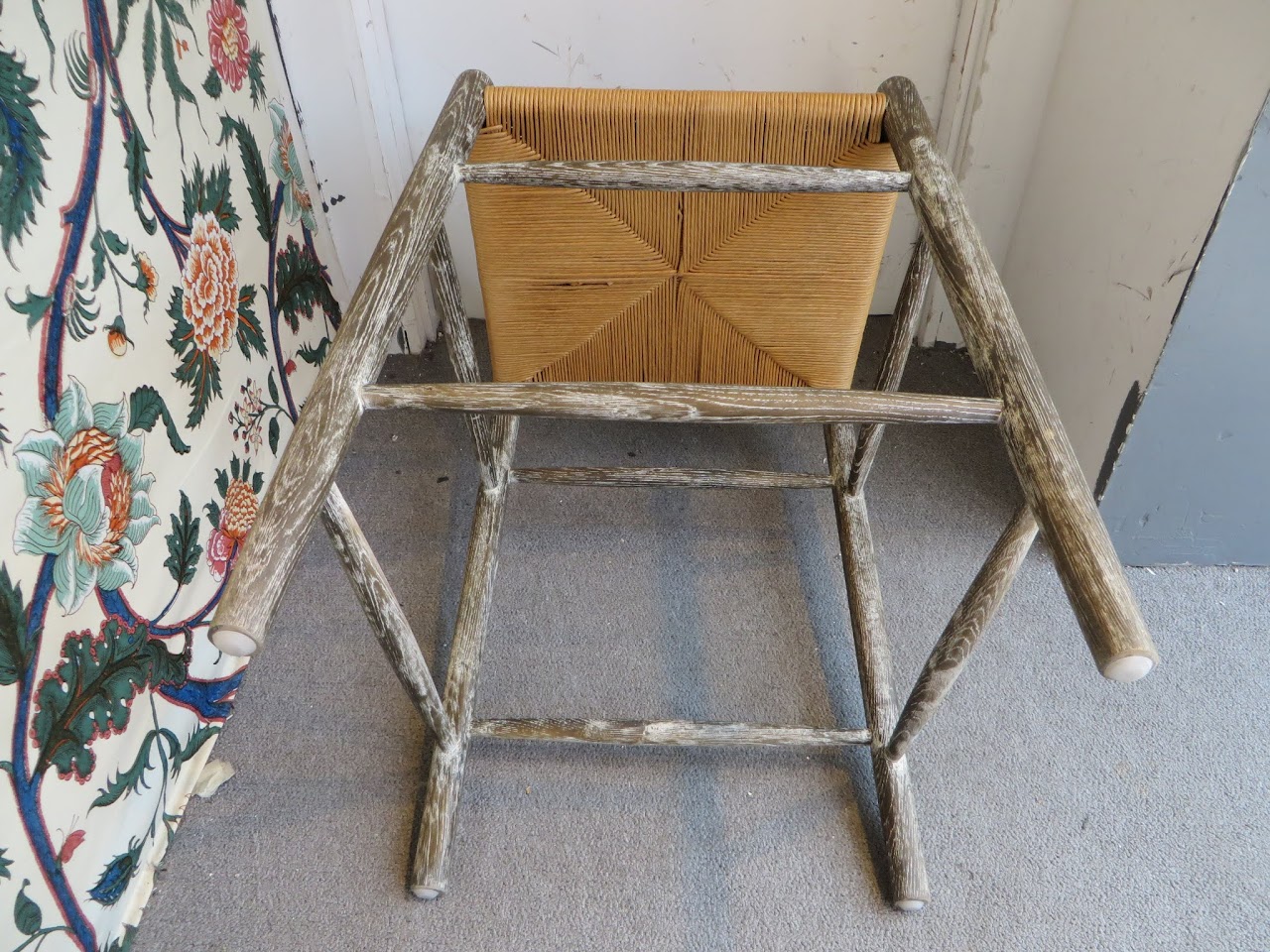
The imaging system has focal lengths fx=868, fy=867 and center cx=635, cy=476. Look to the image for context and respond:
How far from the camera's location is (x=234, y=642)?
0.53 m

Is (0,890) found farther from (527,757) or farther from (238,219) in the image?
(238,219)

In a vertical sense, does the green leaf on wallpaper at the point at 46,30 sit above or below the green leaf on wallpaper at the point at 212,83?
above

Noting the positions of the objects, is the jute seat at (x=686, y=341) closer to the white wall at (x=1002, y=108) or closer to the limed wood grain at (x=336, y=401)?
the limed wood grain at (x=336, y=401)

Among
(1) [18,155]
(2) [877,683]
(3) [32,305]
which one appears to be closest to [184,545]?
(3) [32,305]

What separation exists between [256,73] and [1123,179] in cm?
119

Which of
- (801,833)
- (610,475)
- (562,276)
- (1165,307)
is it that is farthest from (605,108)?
(801,833)

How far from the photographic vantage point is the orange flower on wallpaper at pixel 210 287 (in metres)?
1.06

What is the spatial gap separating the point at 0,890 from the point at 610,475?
0.80 metres

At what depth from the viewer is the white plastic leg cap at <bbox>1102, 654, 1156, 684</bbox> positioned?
513 mm

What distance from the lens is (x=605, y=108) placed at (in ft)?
3.10

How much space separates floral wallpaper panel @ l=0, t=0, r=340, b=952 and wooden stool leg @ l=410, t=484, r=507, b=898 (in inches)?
12.5

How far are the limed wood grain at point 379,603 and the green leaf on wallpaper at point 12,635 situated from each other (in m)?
0.29

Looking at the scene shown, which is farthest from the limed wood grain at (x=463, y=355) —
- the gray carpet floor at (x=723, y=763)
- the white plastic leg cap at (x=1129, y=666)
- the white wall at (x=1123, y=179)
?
the white wall at (x=1123, y=179)

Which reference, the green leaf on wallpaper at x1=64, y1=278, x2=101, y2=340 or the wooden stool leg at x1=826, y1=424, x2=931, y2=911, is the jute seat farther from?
the green leaf on wallpaper at x1=64, y1=278, x2=101, y2=340
